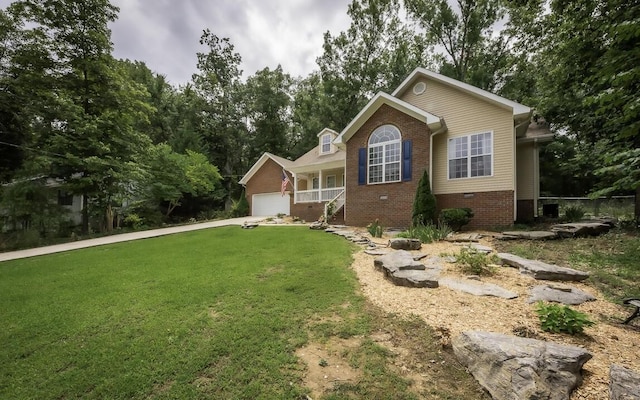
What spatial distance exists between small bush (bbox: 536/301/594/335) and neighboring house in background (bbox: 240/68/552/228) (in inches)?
339

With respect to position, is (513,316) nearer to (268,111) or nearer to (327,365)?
(327,365)

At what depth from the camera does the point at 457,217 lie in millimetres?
10078

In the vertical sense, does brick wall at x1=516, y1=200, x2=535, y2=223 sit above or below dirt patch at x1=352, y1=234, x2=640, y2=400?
above

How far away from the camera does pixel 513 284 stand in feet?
14.7

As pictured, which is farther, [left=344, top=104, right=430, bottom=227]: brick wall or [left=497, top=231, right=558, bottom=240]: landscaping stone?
[left=344, top=104, right=430, bottom=227]: brick wall

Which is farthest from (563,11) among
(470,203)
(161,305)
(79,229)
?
(79,229)

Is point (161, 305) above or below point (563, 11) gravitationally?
below

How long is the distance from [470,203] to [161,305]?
11229 millimetres

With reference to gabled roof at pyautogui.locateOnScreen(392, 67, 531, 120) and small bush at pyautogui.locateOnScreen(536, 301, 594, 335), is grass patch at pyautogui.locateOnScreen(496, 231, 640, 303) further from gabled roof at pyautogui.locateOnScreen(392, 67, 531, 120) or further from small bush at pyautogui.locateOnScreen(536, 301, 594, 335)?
gabled roof at pyautogui.locateOnScreen(392, 67, 531, 120)

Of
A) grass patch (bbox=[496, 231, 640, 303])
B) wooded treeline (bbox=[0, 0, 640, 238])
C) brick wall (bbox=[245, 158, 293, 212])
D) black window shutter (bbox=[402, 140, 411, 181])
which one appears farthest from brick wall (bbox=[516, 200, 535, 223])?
brick wall (bbox=[245, 158, 293, 212])

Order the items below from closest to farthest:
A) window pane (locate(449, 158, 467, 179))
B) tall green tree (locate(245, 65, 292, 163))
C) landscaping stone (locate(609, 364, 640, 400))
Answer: landscaping stone (locate(609, 364, 640, 400)) < window pane (locate(449, 158, 467, 179)) < tall green tree (locate(245, 65, 292, 163))

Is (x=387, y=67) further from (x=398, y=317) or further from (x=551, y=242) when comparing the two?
(x=398, y=317)

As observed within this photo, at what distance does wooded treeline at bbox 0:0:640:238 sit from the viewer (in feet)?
30.4

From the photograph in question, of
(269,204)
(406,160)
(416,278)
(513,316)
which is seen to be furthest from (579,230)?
(269,204)
